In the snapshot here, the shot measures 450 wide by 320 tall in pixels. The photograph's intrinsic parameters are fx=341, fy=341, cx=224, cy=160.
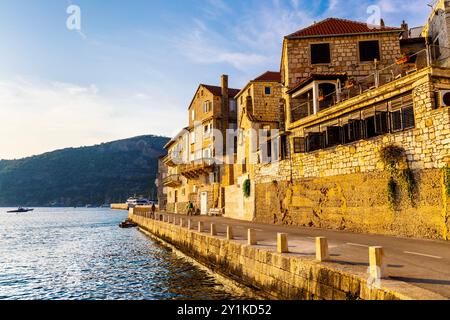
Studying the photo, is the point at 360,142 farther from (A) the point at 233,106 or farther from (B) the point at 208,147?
(A) the point at 233,106

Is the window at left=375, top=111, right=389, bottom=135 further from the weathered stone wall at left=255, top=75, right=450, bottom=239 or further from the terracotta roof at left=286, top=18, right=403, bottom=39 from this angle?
the terracotta roof at left=286, top=18, right=403, bottom=39

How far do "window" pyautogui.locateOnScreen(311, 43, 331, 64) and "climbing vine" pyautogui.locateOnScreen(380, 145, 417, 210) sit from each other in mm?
12426

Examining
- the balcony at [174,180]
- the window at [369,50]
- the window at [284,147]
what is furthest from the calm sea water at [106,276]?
the balcony at [174,180]

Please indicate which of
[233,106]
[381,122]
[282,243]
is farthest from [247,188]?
[282,243]

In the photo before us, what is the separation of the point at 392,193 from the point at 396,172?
3.08 feet

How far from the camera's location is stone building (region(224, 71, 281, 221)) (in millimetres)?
29344

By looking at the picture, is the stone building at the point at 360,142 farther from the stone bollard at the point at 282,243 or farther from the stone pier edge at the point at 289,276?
the stone pier edge at the point at 289,276

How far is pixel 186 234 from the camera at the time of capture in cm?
2097

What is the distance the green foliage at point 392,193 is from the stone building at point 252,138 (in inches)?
501

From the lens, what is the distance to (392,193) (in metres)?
15.0
